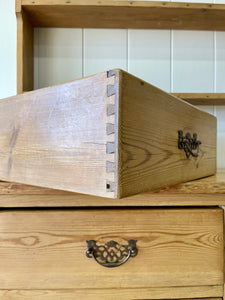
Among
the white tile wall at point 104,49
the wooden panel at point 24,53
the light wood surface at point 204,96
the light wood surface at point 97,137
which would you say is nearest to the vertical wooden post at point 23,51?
the wooden panel at point 24,53

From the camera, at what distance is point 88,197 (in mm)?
497

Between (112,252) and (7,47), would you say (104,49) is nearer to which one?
(7,47)

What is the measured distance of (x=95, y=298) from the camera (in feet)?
1.63

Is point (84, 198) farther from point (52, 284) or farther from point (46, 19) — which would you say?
point (46, 19)

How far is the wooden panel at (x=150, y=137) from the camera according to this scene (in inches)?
12.8

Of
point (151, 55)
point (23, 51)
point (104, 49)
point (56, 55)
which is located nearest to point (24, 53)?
point (23, 51)

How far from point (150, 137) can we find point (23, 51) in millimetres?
662

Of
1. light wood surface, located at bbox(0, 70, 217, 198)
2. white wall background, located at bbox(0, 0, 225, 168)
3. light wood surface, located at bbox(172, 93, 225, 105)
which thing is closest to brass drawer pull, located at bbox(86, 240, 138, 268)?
light wood surface, located at bbox(0, 70, 217, 198)

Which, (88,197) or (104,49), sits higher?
(104,49)

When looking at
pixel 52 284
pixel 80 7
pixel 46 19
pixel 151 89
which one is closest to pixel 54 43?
pixel 46 19

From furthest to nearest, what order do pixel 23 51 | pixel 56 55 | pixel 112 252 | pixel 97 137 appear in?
pixel 56 55 < pixel 23 51 < pixel 112 252 < pixel 97 137

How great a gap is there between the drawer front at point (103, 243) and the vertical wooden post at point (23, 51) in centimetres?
51

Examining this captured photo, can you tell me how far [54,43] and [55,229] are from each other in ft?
2.60

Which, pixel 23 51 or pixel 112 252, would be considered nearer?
pixel 112 252
